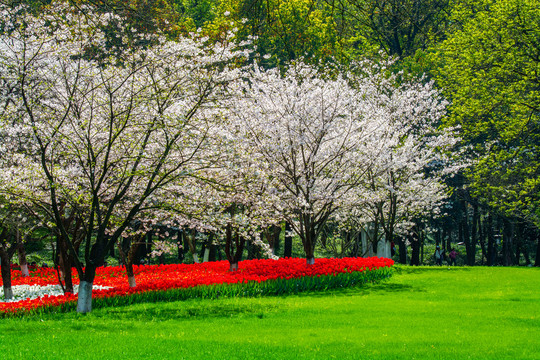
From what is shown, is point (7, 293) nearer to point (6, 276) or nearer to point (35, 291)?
point (6, 276)

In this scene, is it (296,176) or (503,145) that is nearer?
(296,176)

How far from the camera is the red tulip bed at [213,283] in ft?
37.2

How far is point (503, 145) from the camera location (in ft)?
82.8

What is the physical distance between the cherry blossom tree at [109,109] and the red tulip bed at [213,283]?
4.28 ft

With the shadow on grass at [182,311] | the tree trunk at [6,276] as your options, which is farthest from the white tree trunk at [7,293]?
the shadow on grass at [182,311]

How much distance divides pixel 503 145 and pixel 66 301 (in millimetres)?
21676

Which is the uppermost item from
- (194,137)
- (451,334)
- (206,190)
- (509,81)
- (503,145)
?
(509,81)

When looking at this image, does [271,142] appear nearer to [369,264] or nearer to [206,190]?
[206,190]

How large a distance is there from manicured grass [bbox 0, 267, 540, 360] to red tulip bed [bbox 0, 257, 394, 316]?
1.77 feet

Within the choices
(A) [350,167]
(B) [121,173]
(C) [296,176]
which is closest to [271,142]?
(C) [296,176]

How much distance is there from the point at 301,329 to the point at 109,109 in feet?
19.1

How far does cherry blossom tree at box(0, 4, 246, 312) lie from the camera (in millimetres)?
10078

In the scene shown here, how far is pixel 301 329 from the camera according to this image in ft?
29.0

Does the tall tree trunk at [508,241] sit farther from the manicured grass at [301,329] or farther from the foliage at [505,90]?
the manicured grass at [301,329]
